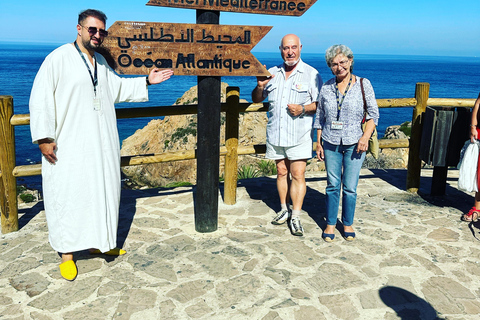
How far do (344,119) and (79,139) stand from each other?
2.47m

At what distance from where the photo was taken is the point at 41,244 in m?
4.70

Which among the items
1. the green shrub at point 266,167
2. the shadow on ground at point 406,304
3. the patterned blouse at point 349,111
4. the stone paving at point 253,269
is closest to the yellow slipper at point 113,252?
the stone paving at point 253,269

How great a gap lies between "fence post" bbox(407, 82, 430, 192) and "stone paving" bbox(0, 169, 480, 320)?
2.10ft

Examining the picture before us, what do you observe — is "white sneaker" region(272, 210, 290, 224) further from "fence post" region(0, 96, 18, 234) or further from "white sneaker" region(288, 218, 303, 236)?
"fence post" region(0, 96, 18, 234)

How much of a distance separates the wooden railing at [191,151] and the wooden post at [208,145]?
2.55ft

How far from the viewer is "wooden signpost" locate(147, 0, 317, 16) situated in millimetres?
4195

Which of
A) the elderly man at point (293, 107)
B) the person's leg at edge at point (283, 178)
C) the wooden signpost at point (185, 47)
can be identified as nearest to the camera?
the wooden signpost at point (185, 47)

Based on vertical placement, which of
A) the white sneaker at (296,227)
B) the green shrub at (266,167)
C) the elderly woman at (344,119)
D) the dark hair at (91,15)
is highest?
the dark hair at (91,15)

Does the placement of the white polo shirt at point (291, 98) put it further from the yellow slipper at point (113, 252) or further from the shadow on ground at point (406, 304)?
the yellow slipper at point (113, 252)

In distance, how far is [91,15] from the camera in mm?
3738

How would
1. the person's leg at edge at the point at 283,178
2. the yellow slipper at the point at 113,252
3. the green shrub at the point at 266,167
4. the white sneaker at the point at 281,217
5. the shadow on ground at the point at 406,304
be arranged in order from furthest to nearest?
the green shrub at the point at 266,167 → the white sneaker at the point at 281,217 → the person's leg at edge at the point at 283,178 → the yellow slipper at the point at 113,252 → the shadow on ground at the point at 406,304

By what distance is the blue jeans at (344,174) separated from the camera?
4.52 meters

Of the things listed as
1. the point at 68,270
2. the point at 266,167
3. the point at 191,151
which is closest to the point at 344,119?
the point at 191,151

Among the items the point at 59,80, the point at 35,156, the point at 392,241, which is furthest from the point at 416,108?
the point at 35,156
